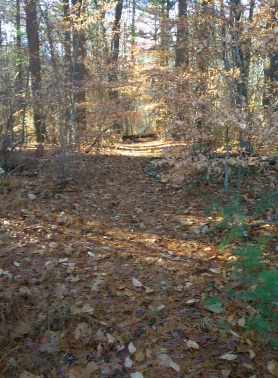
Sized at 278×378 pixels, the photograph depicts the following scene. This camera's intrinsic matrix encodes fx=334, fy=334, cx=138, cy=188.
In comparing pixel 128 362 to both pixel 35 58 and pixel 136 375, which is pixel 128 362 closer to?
pixel 136 375

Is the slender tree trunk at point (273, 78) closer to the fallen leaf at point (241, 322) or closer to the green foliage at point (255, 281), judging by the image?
the green foliage at point (255, 281)

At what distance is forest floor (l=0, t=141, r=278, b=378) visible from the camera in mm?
2615

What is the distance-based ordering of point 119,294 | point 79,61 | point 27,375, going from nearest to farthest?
1. point 27,375
2. point 119,294
3. point 79,61

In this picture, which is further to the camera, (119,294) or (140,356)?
(119,294)

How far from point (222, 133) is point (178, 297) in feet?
12.2

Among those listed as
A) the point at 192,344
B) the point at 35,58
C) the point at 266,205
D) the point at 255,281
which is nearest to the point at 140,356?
the point at 192,344

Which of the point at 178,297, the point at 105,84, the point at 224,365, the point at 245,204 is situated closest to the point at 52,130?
the point at 105,84

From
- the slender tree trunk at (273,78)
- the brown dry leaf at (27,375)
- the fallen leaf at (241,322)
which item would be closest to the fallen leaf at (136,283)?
the fallen leaf at (241,322)

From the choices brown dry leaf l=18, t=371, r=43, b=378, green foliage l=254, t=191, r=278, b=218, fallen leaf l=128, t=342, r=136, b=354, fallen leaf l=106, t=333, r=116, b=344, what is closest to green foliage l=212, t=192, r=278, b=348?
green foliage l=254, t=191, r=278, b=218

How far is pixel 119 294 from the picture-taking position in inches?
133

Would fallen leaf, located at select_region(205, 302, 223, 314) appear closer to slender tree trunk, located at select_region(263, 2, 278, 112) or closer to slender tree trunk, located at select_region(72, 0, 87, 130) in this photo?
slender tree trunk, located at select_region(263, 2, 278, 112)

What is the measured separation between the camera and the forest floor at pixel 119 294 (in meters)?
2.62

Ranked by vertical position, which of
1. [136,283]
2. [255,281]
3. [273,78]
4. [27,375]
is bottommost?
[27,375]

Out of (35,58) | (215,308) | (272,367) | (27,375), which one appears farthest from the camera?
(35,58)
